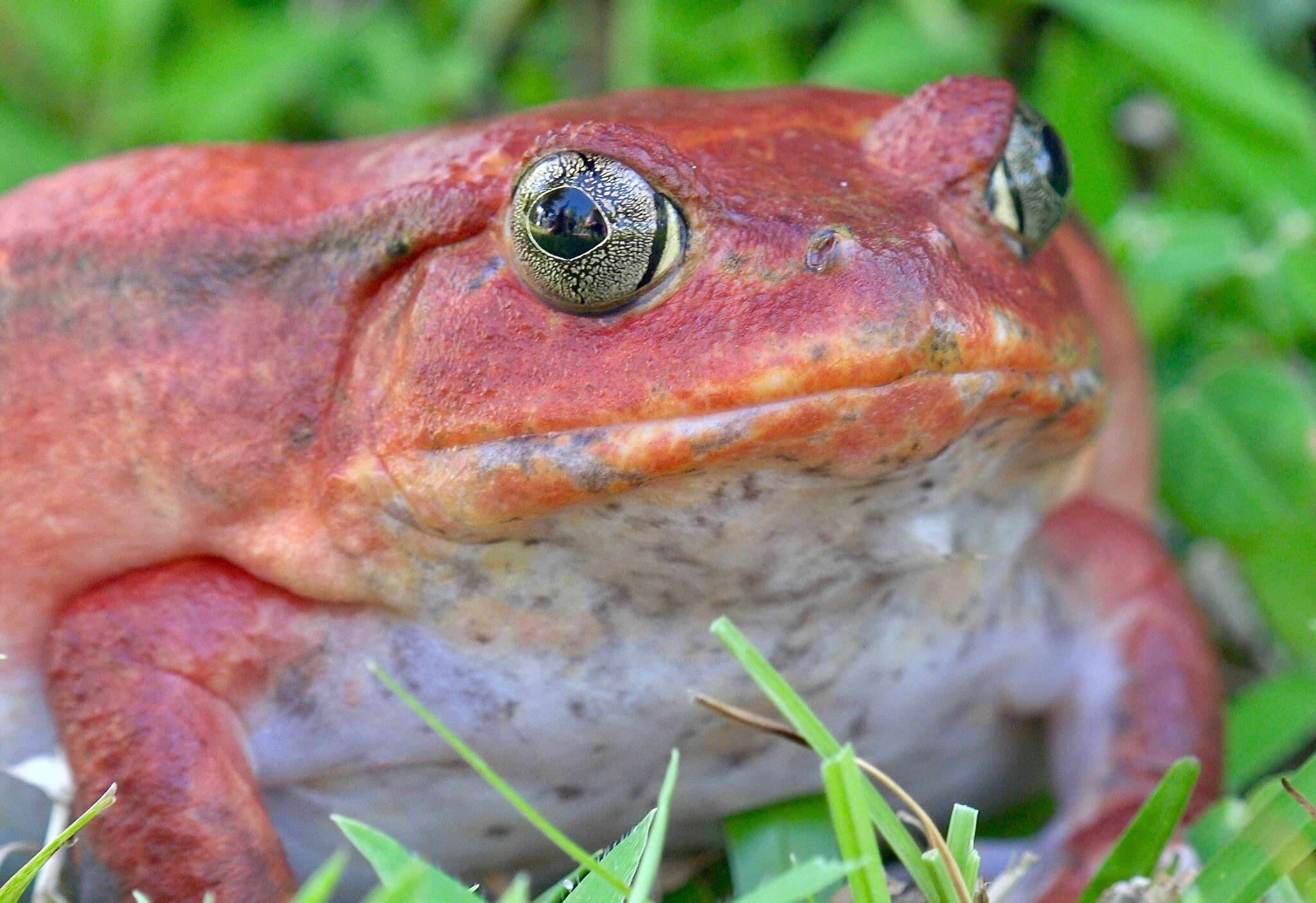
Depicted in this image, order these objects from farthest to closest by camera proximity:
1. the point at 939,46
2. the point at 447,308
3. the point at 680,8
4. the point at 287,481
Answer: the point at 680,8 < the point at 939,46 < the point at 287,481 < the point at 447,308

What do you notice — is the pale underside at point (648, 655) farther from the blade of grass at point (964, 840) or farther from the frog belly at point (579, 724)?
the blade of grass at point (964, 840)

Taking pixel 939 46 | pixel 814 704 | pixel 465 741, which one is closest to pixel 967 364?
pixel 814 704

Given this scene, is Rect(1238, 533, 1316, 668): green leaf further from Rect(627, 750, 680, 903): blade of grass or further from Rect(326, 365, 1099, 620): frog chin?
Rect(627, 750, 680, 903): blade of grass

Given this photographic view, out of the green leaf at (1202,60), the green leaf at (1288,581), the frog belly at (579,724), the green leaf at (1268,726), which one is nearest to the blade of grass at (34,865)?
the frog belly at (579,724)

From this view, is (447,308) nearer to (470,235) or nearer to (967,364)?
(470,235)

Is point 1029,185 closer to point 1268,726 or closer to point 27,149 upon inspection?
point 1268,726

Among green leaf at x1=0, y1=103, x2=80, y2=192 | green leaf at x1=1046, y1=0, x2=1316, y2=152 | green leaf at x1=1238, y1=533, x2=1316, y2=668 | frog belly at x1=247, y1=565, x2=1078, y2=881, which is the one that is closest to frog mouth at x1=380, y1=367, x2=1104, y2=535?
frog belly at x1=247, y1=565, x2=1078, y2=881
